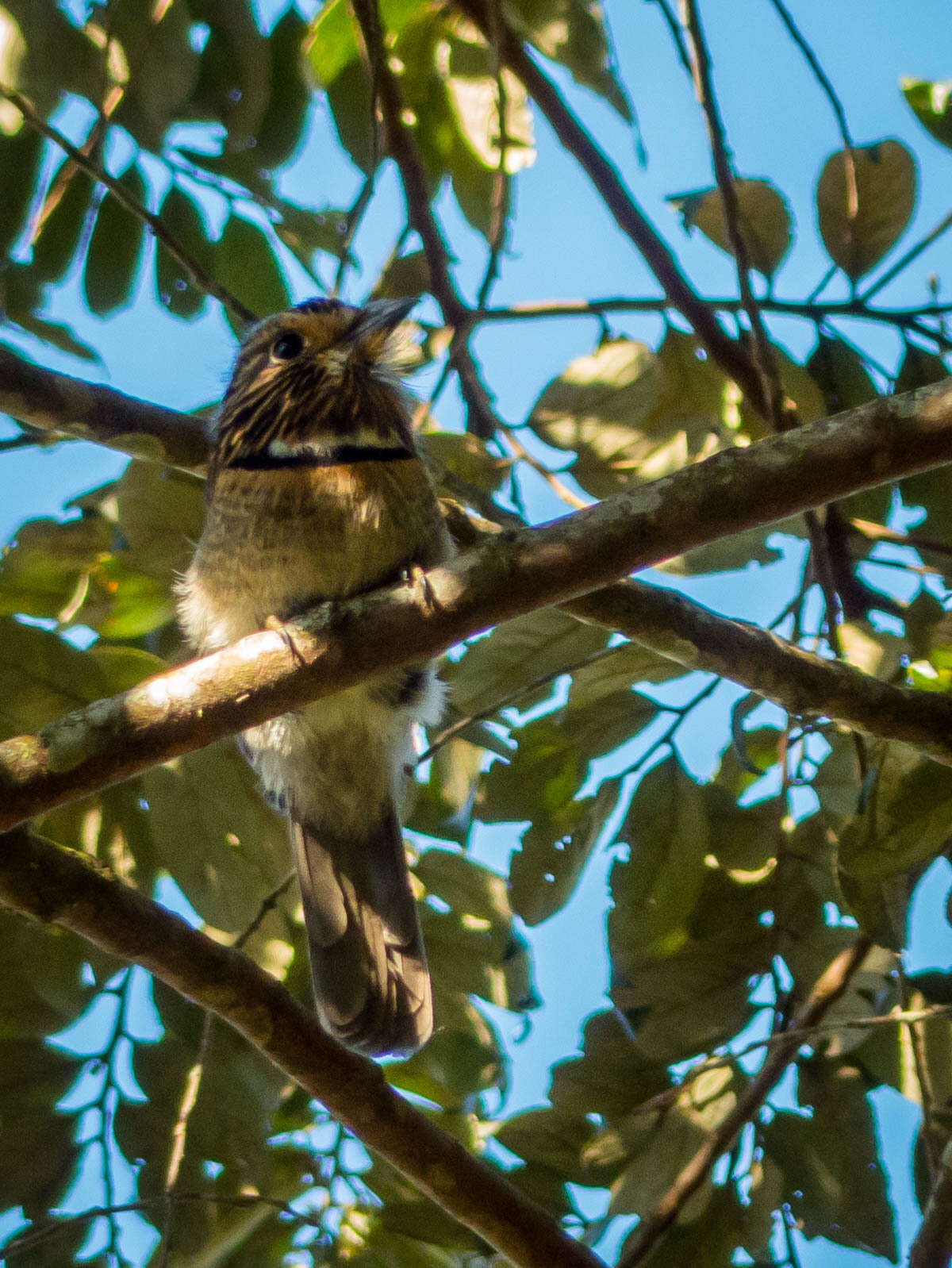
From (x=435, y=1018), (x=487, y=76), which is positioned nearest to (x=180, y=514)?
(x=435, y=1018)

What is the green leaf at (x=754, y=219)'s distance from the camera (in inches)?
107

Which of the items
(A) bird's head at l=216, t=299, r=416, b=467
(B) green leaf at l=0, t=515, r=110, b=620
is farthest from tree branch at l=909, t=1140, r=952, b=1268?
(B) green leaf at l=0, t=515, r=110, b=620

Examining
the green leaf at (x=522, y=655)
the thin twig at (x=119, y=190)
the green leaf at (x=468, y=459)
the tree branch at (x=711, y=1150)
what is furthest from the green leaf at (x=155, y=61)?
the tree branch at (x=711, y=1150)

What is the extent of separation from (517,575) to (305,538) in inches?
30.6

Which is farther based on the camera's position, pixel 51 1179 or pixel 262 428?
pixel 262 428

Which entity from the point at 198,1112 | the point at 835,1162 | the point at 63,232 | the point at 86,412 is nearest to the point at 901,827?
the point at 835,1162

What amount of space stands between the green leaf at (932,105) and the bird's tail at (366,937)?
1.67 metres

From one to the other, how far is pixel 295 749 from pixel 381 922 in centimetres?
41

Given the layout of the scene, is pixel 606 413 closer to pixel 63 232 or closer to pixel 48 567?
pixel 48 567

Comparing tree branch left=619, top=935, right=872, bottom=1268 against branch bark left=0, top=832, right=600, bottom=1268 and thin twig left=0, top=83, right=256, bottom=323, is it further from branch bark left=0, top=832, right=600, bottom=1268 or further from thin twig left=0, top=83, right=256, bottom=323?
thin twig left=0, top=83, right=256, bottom=323

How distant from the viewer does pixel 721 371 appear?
296cm

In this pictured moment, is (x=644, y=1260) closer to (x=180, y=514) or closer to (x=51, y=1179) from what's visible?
(x=51, y=1179)

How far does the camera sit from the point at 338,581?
249 cm

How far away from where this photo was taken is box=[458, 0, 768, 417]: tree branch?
2.82 meters
